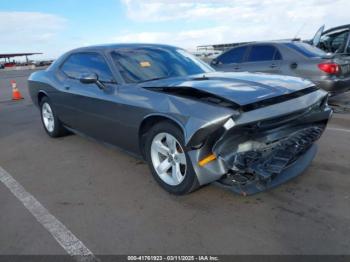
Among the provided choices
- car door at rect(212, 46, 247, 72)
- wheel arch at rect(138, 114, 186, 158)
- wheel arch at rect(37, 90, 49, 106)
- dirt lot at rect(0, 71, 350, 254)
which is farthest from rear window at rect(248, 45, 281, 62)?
wheel arch at rect(138, 114, 186, 158)

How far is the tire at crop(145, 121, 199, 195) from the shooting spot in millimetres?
3092

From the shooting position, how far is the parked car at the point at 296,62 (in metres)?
6.80

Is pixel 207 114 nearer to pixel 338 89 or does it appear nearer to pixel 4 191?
pixel 4 191

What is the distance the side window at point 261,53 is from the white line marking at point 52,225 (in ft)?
19.9

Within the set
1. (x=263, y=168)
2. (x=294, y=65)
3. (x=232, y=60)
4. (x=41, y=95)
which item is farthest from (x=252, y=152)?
(x=232, y=60)

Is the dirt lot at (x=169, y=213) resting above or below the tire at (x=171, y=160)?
below

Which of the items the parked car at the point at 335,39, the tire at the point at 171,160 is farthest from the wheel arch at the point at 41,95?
the parked car at the point at 335,39

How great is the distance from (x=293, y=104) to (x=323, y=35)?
24.8ft

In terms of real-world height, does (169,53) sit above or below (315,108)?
above

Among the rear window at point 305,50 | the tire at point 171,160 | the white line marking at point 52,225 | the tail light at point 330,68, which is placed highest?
the rear window at point 305,50

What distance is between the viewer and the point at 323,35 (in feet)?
31.3

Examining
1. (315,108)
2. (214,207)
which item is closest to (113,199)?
(214,207)

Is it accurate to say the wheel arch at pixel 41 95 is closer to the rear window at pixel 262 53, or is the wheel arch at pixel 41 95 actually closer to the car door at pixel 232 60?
the car door at pixel 232 60

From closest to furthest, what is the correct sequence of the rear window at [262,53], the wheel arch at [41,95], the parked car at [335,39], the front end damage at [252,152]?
the front end damage at [252,152] < the wheel arch at [41,95] < the rear window at [262,53] < the parked car at [335,39]
